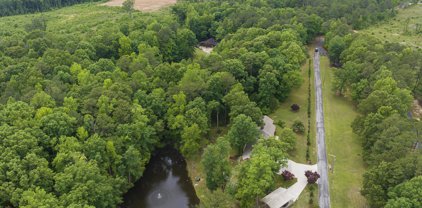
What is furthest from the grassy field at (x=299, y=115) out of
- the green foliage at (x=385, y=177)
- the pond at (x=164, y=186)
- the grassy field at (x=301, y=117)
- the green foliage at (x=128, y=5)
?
the green foliage at (x=128, y=5)

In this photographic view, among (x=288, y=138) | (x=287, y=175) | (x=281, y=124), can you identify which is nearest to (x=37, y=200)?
(x=287, y=175)

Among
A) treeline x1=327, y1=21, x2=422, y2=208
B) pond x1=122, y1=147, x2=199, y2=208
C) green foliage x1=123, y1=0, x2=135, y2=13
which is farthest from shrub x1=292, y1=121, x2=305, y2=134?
green foliage x1=123, y1=0, x2=135, y2=13

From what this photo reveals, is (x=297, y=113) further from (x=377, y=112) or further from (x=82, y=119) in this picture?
(x=82, y=119)

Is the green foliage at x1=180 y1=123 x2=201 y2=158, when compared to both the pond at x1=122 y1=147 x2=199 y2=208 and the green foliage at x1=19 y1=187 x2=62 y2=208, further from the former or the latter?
the green foliage at x1=19 y1=187 x2=62 y2=208

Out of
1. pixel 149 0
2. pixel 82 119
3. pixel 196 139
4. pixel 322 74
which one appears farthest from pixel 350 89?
pixel 149 0

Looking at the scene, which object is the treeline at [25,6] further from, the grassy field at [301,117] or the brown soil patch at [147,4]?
the grassy field at [301,117]

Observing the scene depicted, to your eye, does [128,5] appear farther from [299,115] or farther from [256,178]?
[256,178]
